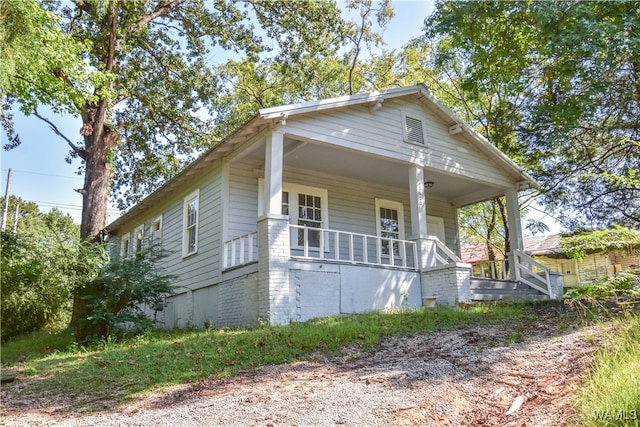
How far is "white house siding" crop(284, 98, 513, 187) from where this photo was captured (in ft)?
34.8

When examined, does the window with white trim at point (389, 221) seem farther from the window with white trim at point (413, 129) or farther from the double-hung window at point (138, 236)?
the double-hung window at point (138, 236)

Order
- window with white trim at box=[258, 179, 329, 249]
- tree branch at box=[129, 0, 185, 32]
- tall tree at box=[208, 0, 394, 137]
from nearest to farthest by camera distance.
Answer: window with white trim at box=[258, 179, 329, 249] < tree branch at box=[129, 0, 185, 32] < tall tree at box=[208, 0, 394, 137]

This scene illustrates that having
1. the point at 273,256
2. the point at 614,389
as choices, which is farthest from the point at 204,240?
the point at 614,389

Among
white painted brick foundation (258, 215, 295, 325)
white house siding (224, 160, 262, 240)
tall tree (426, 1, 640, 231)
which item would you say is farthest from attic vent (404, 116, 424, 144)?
white painted brick foundation (258, 215, 295, 325)

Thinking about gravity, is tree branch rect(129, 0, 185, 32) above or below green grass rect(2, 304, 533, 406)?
above

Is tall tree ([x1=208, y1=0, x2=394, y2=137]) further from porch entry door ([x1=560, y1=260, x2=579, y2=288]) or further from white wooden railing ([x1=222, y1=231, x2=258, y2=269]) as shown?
porch entry door ([x1=560, y1=260, x2=579, y2=288])

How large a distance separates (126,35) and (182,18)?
107 inches

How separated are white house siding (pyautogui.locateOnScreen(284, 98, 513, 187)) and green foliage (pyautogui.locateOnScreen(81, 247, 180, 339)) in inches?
170

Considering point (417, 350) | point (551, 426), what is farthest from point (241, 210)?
point (551, 426)

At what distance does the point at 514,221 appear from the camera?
14.1 meters

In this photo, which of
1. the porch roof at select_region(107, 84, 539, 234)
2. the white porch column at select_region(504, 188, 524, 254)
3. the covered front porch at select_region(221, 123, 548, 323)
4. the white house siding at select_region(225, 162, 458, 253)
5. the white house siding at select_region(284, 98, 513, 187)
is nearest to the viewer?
the covered front porch at select_region(221, 123, 548, 323)

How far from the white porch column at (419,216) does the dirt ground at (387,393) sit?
5.32 metres

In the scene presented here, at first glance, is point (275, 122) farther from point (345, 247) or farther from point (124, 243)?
point (124, 243)

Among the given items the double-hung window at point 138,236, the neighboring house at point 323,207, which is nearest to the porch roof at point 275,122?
the neighboring house at point 323,207
